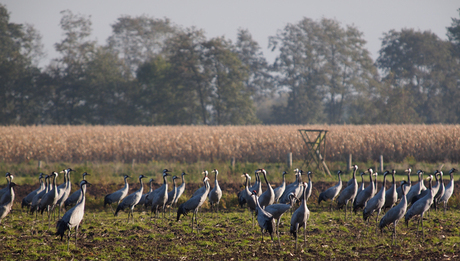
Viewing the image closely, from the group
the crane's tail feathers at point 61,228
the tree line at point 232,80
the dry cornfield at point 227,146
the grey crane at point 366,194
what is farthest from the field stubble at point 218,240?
the tree line at point 232,80

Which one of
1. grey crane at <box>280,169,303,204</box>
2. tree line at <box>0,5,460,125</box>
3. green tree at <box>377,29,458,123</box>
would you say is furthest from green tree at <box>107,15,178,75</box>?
grey crane at <box>280,169,303,204</box>

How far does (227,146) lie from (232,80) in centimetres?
2960

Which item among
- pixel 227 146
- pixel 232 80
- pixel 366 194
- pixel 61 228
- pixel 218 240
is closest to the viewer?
pixel 61 228

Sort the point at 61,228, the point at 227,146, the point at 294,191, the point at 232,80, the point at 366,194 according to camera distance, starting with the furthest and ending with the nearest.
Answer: the point at 232,80
the point at 227,146
the point at 294,191
the point at 366,194
the point at 61,228

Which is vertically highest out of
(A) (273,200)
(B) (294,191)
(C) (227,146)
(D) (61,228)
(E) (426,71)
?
(E) (426,71)

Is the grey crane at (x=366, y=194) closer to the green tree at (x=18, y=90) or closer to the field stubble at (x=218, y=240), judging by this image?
the field stubble at (x=218, y=240)

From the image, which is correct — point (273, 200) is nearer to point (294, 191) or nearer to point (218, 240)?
point (294, 191)

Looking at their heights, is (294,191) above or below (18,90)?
below

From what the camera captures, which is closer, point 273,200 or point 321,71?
point 273,200

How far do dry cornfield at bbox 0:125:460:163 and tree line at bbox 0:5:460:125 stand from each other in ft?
74.7

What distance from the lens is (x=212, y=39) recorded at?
5678 centimetres

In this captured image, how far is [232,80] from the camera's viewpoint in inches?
2269

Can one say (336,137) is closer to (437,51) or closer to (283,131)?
(283,131)

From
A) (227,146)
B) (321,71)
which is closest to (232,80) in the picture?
(321,71)
